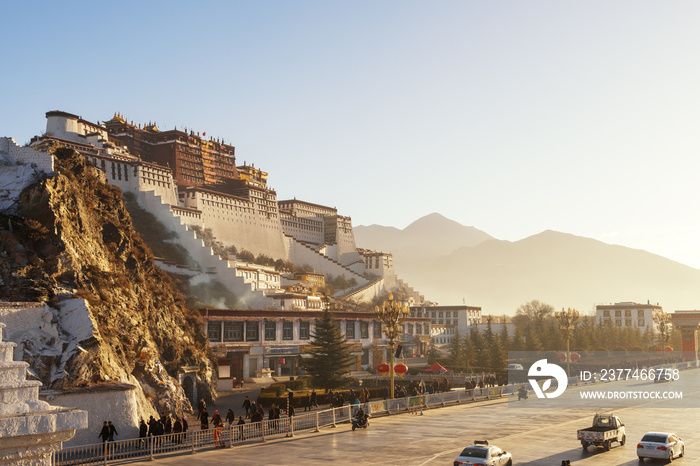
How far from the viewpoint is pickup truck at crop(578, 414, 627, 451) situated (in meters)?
26.5

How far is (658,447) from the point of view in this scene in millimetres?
23906

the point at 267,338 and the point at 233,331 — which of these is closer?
the point at 233,331

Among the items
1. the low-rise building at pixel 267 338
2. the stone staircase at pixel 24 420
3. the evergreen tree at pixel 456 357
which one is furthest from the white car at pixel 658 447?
the evergreen tree at pixel 456 357

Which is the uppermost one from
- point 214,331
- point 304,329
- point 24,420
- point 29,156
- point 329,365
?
point 29,156

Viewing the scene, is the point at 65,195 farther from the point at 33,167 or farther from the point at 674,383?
the point at 674,383

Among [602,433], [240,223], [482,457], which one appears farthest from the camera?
[240,223]

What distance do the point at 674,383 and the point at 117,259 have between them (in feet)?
164

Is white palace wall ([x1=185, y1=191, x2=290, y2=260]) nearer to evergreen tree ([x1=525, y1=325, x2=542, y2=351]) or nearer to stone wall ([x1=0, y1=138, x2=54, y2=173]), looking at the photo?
evergreen tree ([x1=525, y1=325, x2=542, y2=351])

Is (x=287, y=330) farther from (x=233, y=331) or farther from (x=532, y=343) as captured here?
(x=532, y=343)

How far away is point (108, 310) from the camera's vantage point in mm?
38500

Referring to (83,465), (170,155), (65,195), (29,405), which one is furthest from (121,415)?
(170,155)

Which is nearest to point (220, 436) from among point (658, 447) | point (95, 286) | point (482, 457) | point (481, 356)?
point (482, 457)

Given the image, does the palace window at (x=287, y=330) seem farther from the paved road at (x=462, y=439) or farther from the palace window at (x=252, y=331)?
the paved road at (x=462, y=439)

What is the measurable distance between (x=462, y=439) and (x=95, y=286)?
22168mm
